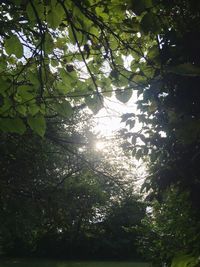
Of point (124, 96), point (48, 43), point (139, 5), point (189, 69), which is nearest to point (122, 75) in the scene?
point (124, 96)

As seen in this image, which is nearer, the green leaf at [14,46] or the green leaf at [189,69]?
the green leaf at [189,69]

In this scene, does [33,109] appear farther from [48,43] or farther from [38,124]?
[48,43]

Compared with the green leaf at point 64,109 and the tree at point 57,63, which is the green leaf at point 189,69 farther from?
the green leaf at point 64,109

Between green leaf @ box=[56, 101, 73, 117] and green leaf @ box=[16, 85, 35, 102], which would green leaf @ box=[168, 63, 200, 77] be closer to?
green leaf @ box=[16, 85, 35, 102]

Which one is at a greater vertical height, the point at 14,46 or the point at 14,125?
the point at 14,46

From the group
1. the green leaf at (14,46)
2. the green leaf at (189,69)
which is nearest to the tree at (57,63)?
the green leaf at (14,46)

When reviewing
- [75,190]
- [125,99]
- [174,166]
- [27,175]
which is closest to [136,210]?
[75,190]

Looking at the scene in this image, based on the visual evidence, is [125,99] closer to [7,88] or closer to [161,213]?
[7,88]

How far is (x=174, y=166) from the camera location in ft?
14.6

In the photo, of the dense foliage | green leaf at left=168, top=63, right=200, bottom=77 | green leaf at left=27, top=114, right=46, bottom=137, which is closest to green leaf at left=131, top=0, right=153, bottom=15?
the dense foliage

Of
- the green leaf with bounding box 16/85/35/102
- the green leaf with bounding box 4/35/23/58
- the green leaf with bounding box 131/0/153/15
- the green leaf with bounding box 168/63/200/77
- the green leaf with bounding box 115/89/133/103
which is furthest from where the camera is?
the green leaf with bounding box 115/89/133/103

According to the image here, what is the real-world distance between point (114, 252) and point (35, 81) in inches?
1380

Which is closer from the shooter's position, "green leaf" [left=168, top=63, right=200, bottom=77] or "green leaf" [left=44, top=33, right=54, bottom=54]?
"green leaf" [left=168, top=63, right=200, bottom=77]

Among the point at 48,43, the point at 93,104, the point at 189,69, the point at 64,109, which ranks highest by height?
the point at 48,43
